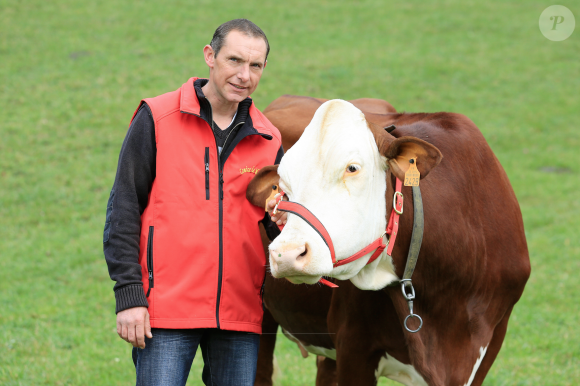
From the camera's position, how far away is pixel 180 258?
2645mm

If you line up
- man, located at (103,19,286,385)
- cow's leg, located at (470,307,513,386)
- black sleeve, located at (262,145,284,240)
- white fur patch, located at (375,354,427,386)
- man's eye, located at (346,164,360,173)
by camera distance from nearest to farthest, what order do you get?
1. man's eye, located at (346,164,360,173)
2. man, located at (103,19,286,385)
3. black sleeve, located at (262,145,284,240)
4. white fur patch, located at (375,354,427,386)
5. cow's leg, located at (470,307,513,386)

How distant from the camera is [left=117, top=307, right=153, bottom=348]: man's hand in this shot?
2498mm

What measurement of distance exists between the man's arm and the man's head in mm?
343

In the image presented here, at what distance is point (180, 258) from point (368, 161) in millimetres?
876

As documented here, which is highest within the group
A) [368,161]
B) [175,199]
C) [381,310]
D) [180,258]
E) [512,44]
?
[512,44]

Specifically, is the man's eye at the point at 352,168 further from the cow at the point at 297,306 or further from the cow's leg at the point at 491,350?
the cow's leg at the point at 491,350

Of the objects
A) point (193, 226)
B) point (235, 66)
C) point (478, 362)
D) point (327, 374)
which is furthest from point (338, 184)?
point (327, 374)

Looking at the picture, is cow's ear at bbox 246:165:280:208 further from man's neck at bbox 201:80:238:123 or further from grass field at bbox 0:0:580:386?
grass field at bbox 0:0:580:386

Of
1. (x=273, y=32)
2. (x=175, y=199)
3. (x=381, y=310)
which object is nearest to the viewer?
(x=175, y=199)

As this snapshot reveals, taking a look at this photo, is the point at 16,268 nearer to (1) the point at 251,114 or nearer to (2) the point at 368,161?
(1) the point at 251,114

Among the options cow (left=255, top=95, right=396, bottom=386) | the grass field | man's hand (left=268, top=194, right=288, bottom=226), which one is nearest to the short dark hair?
man's hand (left=268, top=194, right=288, bottom=226)

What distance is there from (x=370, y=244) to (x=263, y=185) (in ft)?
1.77

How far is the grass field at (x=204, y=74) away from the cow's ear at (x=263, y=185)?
2.68 meters

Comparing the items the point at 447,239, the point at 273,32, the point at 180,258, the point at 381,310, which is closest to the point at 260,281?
the point at 180,258
